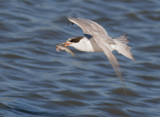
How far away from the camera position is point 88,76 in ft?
32.5

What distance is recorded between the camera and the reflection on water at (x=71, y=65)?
866 cm

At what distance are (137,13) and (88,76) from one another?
4000 millimetres

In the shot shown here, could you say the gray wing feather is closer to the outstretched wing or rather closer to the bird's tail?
the outstretched wing

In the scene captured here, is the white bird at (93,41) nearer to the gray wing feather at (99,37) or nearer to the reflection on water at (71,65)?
the gray wing feather at (99,37)

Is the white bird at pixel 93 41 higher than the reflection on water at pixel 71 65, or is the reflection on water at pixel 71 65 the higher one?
the reflection on water at pixel 71 65

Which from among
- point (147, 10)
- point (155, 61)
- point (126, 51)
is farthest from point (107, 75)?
point (147, 10)

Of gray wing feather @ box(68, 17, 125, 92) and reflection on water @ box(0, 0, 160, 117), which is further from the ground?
reflection on water @ box(0, 0, 160, 117)

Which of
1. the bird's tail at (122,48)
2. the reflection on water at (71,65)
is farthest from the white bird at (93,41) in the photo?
the reflection on water at (71,65)

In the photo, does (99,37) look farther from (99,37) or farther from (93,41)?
(93,41)

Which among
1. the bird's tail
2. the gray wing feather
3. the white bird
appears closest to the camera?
the gray wing feather

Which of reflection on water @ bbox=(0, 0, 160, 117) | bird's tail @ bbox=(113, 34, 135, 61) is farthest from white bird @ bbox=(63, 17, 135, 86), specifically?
reflection on water @ bbox=(0, 0, 160, 117)

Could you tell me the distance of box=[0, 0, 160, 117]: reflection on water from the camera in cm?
866

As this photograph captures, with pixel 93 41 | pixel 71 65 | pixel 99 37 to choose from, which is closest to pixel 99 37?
pixel 99 37

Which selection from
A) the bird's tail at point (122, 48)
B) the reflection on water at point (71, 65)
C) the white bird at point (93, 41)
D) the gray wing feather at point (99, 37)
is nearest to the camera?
the gray wing feather at point (99, 37)
